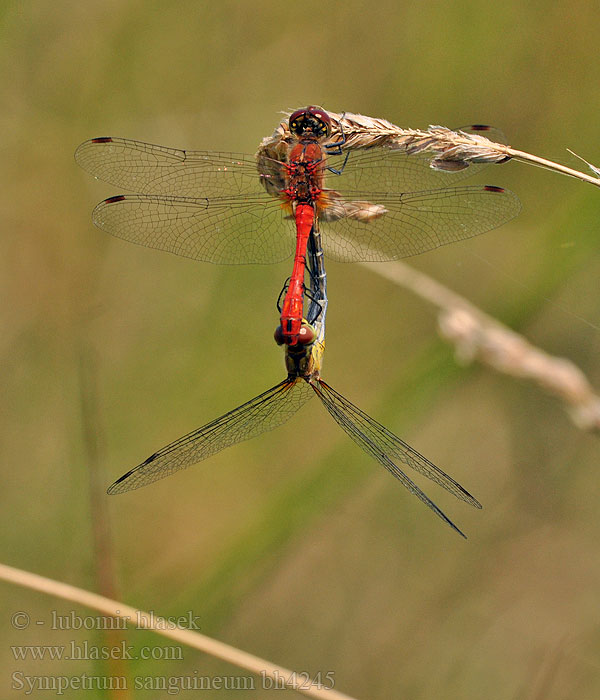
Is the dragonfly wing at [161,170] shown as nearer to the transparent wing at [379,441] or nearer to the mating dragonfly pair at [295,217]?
the mating dragonfly pair at [295,217]

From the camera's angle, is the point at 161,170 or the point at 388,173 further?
the point at 161,170

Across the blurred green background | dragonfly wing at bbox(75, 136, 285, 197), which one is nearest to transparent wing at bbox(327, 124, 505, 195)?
dragonfly wing at bbox(75, 136, 285, 197)

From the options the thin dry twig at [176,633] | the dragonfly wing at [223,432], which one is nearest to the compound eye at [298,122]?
the dragonfly wing at [223,432]

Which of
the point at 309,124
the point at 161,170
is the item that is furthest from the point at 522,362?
the point at 161,170

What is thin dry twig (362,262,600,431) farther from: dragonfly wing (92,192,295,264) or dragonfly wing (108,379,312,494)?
dragonfly wing (92,192,295,264)

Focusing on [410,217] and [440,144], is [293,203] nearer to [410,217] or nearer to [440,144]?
[410,217]

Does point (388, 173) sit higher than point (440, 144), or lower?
higher

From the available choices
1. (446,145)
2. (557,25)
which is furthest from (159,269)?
(557,25)
